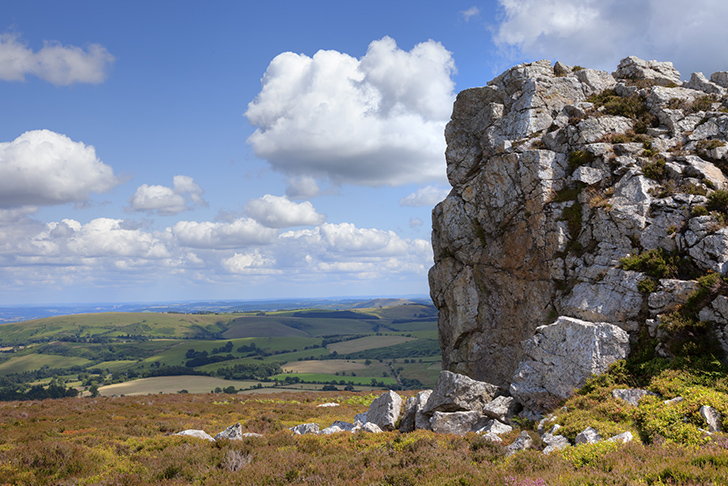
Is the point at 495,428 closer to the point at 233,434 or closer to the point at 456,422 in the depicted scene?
the point at 456,422

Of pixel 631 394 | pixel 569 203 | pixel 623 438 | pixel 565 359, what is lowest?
pixel 623 438

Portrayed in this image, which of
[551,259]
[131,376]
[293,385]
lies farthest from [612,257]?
[131,376]

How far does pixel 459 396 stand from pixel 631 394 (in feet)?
27.6

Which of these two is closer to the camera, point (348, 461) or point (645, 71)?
point (348, 461)

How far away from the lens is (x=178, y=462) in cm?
1552

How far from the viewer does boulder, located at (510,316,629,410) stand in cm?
1981

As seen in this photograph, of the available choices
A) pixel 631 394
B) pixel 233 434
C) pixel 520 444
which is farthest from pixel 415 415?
pixel 631 394

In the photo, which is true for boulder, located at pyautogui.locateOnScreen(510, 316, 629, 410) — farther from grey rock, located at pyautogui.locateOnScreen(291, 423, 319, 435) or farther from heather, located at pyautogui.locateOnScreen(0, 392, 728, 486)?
grey rock, located at pyautogui.locateOnScreen(291, 423, 319, 435)

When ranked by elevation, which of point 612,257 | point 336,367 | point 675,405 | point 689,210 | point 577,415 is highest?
point 689,210

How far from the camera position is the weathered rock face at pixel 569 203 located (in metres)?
22.1

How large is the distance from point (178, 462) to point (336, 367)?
17714 cm

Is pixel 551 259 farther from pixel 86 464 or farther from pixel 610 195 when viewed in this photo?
pixel 86 464

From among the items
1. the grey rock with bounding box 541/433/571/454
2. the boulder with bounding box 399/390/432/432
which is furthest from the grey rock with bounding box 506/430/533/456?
the boulder with bounding box 399/390/432/432

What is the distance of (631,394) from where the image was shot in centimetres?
1723
